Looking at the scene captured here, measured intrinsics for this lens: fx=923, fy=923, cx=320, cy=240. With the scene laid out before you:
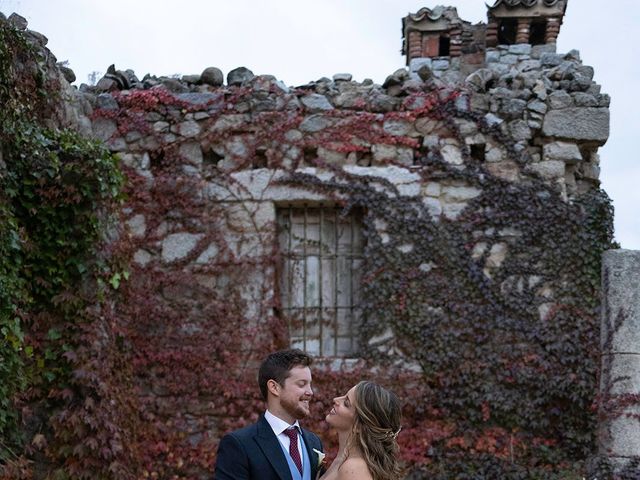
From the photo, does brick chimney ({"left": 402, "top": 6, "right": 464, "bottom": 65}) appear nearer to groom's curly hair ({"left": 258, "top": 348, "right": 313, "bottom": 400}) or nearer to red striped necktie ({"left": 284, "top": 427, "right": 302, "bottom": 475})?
groom's curly hair ({"left": 258, "top": 348, "right": 313, "bottom": 400})

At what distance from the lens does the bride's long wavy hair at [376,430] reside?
3.52 m

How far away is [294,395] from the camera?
3.87 m

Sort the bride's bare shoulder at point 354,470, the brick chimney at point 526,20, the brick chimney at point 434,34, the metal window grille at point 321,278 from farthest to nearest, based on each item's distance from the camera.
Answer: the brick chimney at point 434,34
the brick chimney at point 526,20
the metal window grille at point 321,278
the bride's bare shoulder at point 354,470

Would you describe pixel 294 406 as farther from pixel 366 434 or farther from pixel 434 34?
pixel 434 34

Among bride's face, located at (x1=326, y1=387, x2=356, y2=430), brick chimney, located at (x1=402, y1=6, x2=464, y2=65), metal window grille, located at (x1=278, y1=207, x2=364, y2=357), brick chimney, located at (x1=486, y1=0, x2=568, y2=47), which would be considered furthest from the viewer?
brick chimney, located at (x1=402, y1=6, x2=464, y2=65)

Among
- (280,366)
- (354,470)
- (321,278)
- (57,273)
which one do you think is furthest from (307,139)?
(354,470)

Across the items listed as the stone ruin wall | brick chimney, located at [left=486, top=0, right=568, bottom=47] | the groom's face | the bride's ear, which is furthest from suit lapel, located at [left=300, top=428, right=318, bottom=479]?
brick chimney, located at [left=486, top=0, right=568, bottom=47]

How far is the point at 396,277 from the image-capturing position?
8141 mm

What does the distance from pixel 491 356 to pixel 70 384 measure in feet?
A: 11.4

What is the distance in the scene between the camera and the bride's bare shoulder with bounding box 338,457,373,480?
3455 millimetres

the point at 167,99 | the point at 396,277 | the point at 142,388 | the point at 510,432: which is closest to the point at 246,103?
the point at 167,99

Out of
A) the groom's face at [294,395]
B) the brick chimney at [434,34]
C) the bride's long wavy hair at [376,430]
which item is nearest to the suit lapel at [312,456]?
the groom's face at [294,395]

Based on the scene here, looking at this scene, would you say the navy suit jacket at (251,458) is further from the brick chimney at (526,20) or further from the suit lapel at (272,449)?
the brick chimney at (526,20)

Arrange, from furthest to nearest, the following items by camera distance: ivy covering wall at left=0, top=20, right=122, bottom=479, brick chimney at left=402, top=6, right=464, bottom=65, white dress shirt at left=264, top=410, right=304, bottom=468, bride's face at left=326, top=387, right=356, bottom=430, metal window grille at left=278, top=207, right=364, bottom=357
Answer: brick chimney at left=402, top=6, right=464, bottom=65
metal window grille at left=278, top=207, right=364, bottom=357
ivy covering wall at left=0, top=20, right=122, bottom=479
white dress shirt at left=264, top=410, right=304, bottom=468
bride's face at left=326, top=387, right=356, bottom=430
